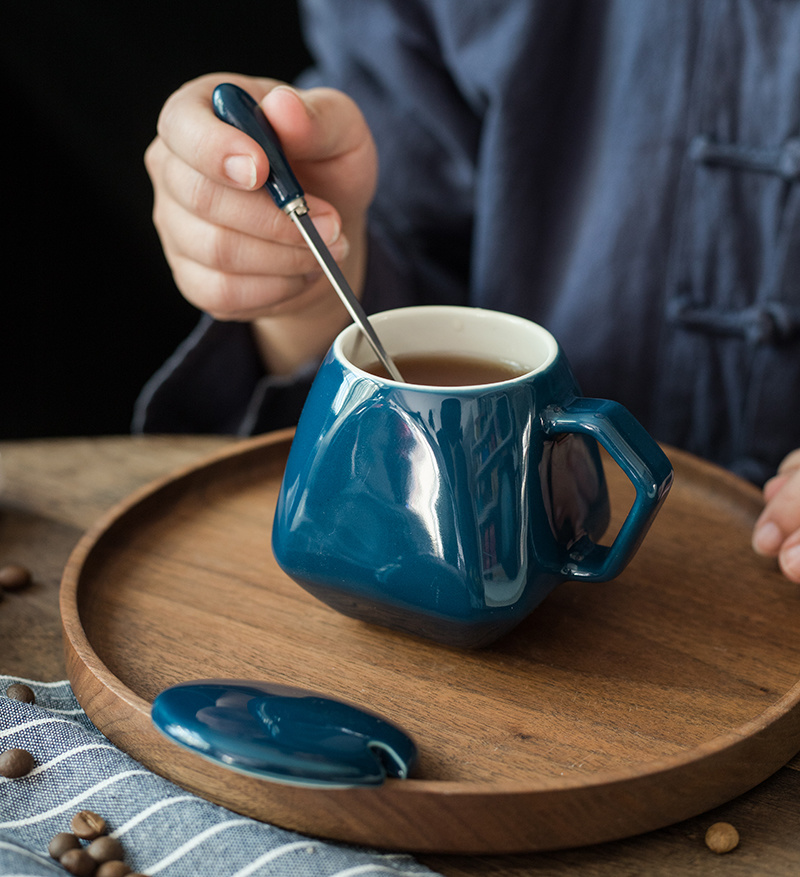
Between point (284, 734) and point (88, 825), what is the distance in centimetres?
13

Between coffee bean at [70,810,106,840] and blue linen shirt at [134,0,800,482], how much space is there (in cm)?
56

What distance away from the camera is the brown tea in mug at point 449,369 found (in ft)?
2.03

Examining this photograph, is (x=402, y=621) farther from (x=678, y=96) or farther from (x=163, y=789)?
(x=678, y=96)

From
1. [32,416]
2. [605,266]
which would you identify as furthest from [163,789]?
[32,416]

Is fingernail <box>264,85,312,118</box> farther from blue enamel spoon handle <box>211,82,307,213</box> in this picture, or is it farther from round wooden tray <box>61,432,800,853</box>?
round wooden tray <box>61,432,800,853</box>

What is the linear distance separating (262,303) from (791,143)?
589mm

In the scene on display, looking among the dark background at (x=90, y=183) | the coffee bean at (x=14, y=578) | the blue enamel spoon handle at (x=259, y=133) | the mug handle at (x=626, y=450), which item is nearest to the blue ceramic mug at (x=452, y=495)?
the mug handle at (x=626, y=450)

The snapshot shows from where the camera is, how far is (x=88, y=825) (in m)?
0.49

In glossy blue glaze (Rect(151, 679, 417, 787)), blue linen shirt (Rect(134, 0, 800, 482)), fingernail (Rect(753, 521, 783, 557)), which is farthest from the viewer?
blue linen shirt (Rect(134, 0, 800, 482))

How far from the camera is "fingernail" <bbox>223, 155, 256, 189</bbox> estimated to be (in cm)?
63

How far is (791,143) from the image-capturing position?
0.93 metres

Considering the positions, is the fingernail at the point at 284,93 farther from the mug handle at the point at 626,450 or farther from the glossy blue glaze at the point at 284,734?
the glossy blue glaze at the point at 284,734

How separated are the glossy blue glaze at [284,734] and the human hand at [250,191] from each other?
1.20 feet

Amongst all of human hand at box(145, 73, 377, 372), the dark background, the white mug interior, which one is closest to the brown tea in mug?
the white mug interior
